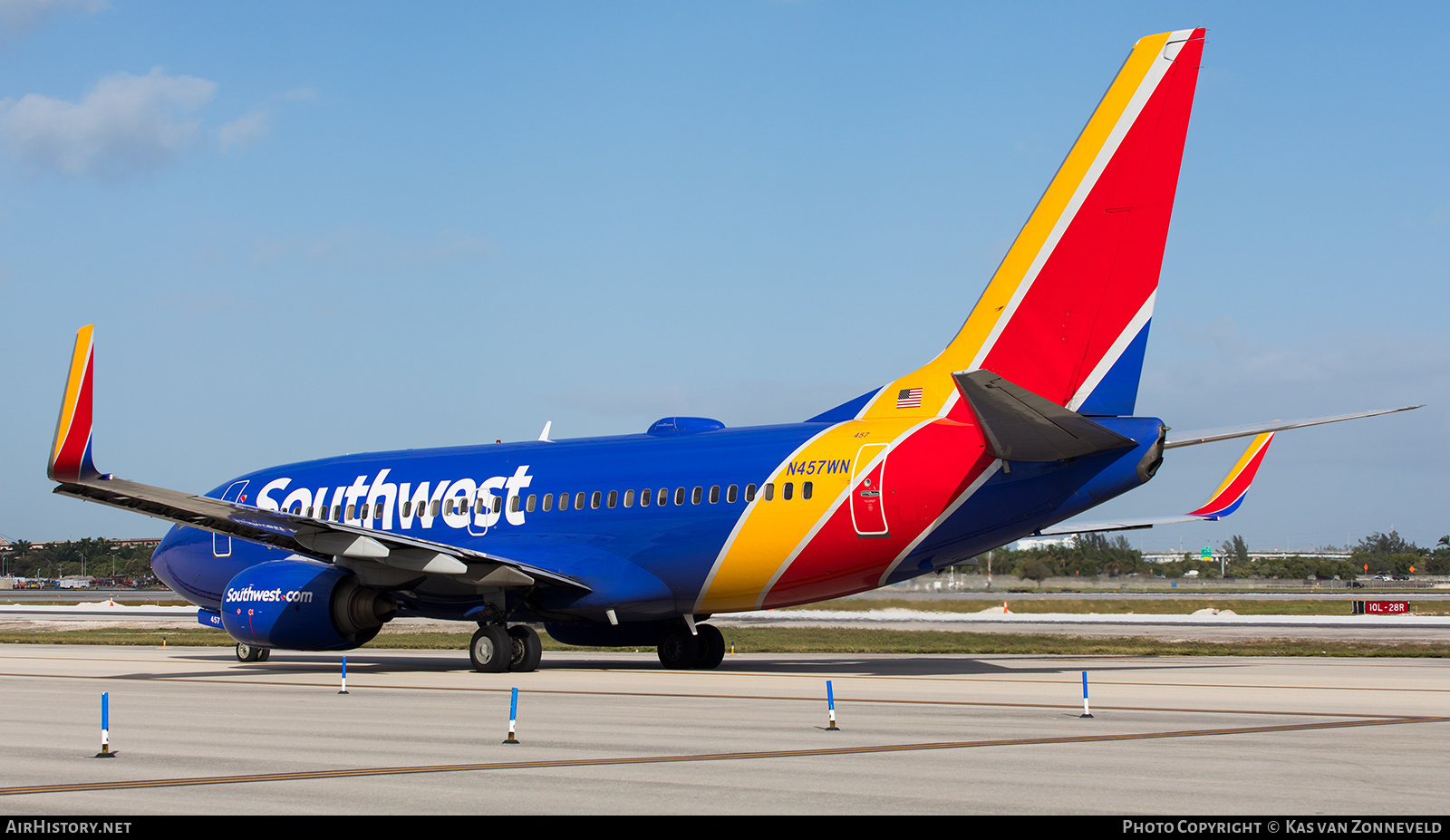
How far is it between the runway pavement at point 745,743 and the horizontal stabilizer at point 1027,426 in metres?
3.45

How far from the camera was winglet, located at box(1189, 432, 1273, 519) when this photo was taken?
1452 inches

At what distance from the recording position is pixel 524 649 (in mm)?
24234

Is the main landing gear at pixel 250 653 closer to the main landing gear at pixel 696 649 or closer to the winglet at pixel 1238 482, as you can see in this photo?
the main landing gear at pixel 696 649

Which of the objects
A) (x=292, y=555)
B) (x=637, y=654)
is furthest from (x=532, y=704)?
(x=637, y=654)

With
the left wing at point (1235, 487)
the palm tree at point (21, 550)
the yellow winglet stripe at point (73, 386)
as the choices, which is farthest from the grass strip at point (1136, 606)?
the palm tree at point (21, 550)

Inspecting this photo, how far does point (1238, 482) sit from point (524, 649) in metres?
23.2

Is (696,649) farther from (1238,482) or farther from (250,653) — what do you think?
(1238,482)

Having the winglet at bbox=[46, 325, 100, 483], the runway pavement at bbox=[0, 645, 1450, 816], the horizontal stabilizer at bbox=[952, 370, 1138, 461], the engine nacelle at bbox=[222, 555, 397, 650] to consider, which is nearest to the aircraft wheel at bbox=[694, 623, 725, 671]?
the runway pavement at bbox=[0, 645, 1450, 816]

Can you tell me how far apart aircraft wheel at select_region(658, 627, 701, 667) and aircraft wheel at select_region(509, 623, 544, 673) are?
282 cm

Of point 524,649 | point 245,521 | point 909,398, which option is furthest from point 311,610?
point 909,398

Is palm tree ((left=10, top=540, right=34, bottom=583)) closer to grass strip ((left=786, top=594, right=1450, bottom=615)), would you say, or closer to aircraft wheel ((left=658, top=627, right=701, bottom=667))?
grass strip ((left=786, top=594, right=1450, bottom=615))

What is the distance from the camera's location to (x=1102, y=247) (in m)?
20.3

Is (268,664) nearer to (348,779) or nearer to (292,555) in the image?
(292,555)

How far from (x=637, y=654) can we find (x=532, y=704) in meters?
14.8
